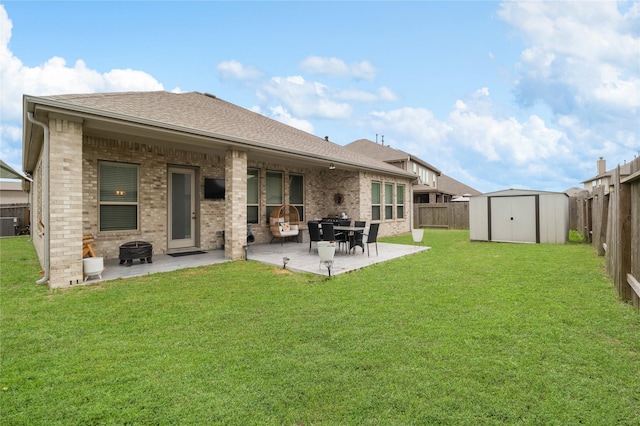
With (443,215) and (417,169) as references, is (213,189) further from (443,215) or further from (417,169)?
(417,169)

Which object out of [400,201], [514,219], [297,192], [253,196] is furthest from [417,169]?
[253,196]

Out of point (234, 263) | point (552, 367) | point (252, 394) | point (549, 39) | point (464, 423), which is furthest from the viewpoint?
point (549, 39)

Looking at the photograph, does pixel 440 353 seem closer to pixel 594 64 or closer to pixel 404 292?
pixel 404 292

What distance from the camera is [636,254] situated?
417cm

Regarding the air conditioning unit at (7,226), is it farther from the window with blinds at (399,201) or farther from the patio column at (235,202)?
the window with blinds at (399,201)

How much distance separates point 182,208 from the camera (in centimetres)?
934

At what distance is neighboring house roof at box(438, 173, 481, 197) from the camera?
33.5 m

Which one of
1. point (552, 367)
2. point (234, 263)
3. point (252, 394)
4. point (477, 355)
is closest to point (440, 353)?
point (477, 355)

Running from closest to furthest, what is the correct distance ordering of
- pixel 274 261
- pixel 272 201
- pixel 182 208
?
pixel 274 261 < pixel 182 208 < pixel 272 201

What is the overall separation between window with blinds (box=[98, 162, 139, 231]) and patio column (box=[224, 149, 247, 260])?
8.20ft

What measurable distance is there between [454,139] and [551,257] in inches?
668

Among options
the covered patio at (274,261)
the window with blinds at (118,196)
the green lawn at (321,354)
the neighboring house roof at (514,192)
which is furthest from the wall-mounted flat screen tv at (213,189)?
the neighboring house roof at (514,192)

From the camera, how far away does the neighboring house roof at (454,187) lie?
33.5 meters

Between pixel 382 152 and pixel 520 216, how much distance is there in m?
15.7
